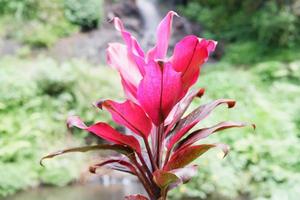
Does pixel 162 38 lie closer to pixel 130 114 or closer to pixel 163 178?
pixel 130 114

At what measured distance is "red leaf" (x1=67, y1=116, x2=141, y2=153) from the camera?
0.99 meters

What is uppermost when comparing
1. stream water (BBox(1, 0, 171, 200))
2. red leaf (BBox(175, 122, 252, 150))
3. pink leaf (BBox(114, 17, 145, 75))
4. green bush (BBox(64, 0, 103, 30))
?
pink leaf (BBox(114, 17, 145, 75))

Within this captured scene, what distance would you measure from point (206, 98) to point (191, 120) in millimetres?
5699

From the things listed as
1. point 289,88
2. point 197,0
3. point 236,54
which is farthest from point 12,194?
point 197,0

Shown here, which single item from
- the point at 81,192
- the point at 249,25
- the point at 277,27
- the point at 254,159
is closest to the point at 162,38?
the point at 254,159

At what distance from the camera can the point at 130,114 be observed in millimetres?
985

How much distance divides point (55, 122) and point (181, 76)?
18.3 ft

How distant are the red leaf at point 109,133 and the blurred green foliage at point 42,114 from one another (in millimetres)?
4239

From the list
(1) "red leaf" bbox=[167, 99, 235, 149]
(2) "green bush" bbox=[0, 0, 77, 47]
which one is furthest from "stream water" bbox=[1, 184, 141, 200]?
(2) "green bush" bbox=[0, 0, 77, 47]

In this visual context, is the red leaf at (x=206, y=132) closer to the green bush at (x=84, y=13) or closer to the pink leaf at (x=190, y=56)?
the pink leaf at (x=190, y=56)

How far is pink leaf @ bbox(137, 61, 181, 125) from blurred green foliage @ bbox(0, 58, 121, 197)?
4337 millimetres

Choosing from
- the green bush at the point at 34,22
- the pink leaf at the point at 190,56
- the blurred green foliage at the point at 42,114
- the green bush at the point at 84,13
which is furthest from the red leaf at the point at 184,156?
the green bush at the point at 84,13

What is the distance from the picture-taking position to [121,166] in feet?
3.60

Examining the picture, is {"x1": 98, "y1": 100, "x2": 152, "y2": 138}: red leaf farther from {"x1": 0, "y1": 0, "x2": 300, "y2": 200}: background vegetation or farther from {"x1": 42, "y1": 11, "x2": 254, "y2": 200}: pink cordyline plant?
{"x1": 0, "y1": 0, "x2": 300, "y2": 200}: background vegetation
